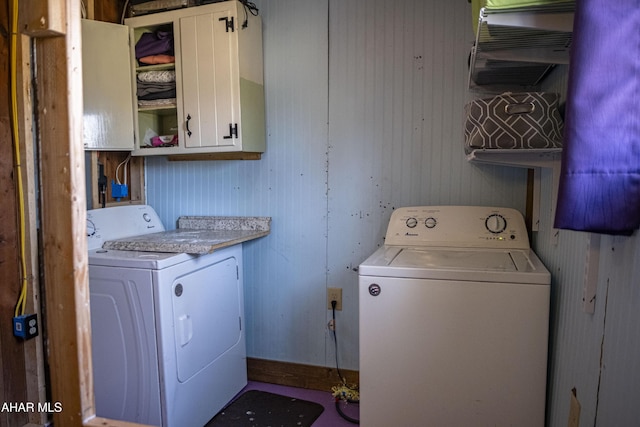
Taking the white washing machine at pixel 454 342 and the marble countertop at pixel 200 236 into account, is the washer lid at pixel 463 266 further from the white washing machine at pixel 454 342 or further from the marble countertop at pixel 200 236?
the marble countertop at pixel 200 236

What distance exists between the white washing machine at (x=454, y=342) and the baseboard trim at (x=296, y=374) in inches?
31.1

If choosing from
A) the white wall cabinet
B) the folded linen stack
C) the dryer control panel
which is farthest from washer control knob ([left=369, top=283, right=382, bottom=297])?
the folded linen stack

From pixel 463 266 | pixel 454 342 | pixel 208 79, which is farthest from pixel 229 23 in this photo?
pixel 454 342

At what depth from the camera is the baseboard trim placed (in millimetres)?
2432

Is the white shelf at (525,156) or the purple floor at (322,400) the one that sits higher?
the white shelf at (525,156)

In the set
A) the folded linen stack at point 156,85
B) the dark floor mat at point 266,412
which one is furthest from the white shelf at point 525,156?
the folded linen stack at point 156,85

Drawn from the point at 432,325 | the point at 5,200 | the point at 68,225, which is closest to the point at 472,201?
the point at 432,325

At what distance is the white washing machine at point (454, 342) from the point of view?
149cm

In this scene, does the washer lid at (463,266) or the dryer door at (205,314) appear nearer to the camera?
the washer lid at (463,266)

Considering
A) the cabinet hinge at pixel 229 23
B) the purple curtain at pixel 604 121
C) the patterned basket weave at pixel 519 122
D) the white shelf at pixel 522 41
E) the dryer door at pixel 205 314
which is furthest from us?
the cabinet hinge at pixel 229 23

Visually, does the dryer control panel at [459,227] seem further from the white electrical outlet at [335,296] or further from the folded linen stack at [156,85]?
the folded linen stack at [156,85]

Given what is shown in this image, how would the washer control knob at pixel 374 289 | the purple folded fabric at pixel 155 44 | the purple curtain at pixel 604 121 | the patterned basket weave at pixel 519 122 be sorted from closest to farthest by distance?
the purple curtain at pixel 604 121 < the patterned basket weave at pixel 519 122 < the washer control knob at pixel 374 289 < the purple folded fabric at pixel 155 44

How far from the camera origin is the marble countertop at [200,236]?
6.40 ft

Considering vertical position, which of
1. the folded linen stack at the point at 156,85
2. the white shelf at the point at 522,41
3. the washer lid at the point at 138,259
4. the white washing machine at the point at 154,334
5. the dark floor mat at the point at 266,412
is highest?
the folded linen stack at the point at 156,85
